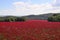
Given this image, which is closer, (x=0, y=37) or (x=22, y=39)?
(x=22, y=39)

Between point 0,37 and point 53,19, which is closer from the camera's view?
point 0,37

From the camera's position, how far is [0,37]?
15.7ft

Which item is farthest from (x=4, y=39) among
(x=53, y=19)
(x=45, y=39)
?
(x=53, y=19)

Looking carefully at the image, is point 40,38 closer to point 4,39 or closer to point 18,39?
point 18,39

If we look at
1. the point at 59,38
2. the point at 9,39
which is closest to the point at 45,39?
the point at 59,38

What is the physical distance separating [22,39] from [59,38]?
906mm

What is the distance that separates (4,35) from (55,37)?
3.85 feet

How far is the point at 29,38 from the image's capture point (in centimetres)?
452

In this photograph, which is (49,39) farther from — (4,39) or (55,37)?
(4,39)

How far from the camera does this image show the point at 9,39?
4344 millimetres

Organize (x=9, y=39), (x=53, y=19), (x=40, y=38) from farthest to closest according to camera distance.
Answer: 1. (x=53, y=19)
2. (x=40, y=38)
3. (x=9, y=39)

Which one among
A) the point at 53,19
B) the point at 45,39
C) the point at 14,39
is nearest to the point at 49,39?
the point at 45,39

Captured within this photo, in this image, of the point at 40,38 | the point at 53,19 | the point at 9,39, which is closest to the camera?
the point at 9,39

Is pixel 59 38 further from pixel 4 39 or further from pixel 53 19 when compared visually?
pixel 53 19
